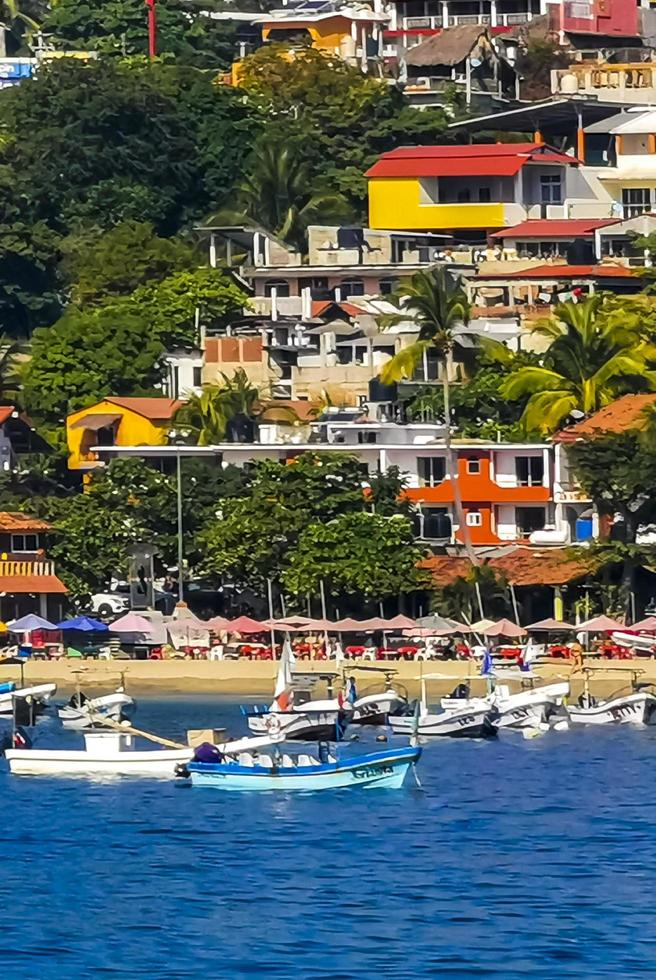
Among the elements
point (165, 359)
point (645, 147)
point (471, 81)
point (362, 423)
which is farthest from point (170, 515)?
point (471, 81)

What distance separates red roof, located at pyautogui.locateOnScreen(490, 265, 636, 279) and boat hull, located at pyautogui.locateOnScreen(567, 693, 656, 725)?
116 ft

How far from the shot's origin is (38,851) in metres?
65.4

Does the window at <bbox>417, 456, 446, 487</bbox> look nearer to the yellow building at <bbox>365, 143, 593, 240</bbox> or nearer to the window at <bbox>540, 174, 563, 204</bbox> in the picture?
the yellow building at <bbox>365, 143, 593, 240</bbox>

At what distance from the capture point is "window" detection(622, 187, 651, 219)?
130250 mm

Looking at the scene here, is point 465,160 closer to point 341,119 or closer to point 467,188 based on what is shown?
point 467,188

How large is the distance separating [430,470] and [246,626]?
11926mm

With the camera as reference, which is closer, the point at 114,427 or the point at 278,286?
the point at 114,427

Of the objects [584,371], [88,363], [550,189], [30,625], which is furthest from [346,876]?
[550,189]

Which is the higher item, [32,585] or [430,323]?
[430,323]

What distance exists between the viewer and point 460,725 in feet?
273

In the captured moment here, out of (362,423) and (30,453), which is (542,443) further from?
(30,453)

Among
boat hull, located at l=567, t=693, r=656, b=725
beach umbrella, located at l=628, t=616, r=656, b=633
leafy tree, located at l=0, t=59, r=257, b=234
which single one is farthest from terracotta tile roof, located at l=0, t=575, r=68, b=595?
leafy tree, located at l=0, t=59, r=257, b=234

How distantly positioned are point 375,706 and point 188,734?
9.14 m

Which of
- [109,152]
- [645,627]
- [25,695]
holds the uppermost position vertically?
[109,152]
